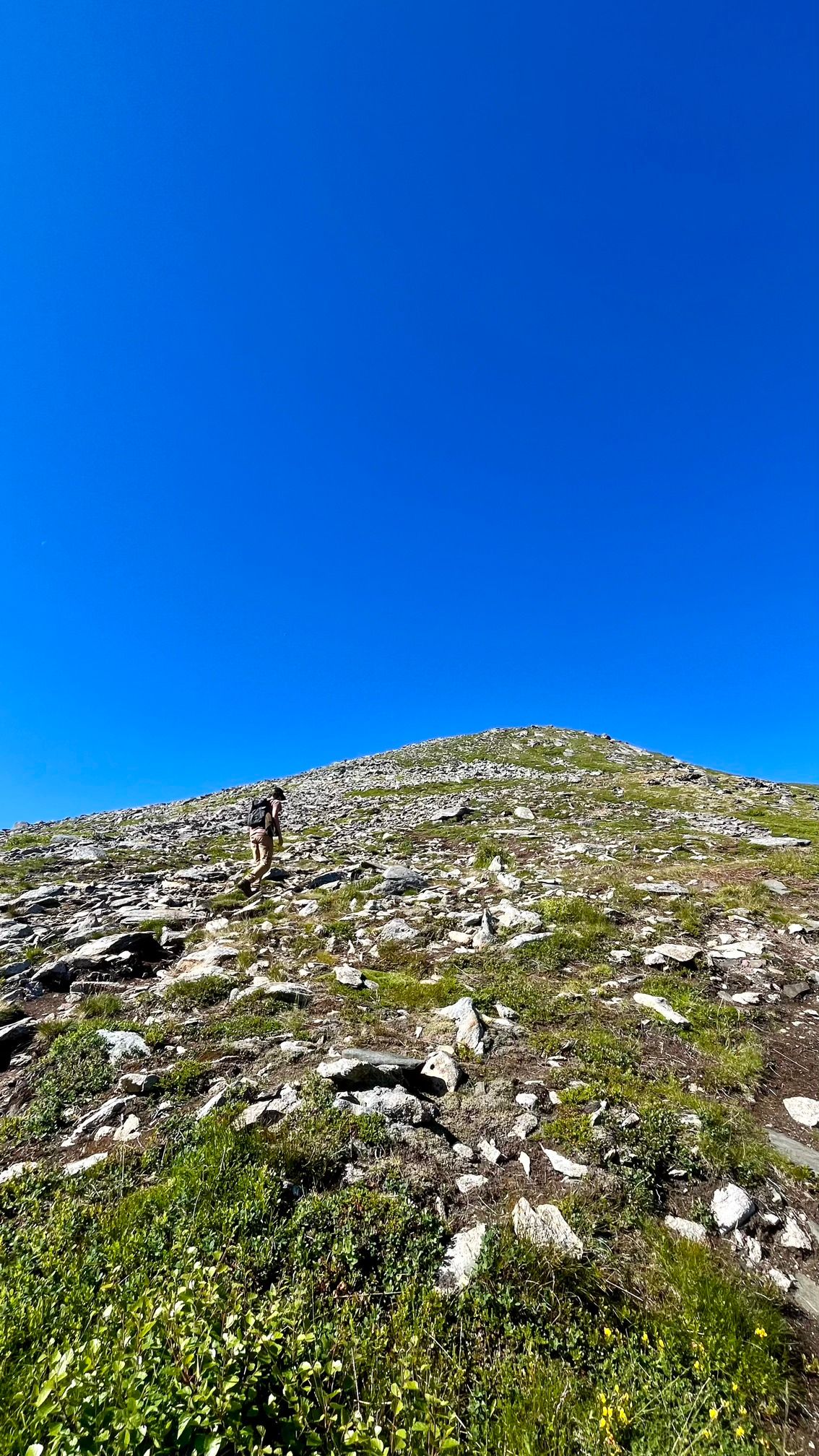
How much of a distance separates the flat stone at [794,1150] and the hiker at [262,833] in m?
14.6

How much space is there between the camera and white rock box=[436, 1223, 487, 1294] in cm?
465

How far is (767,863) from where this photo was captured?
17.8 metres

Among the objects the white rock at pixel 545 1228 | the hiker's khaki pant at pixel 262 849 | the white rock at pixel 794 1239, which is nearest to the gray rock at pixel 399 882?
the hiker's khaki pant at pixel 262 849

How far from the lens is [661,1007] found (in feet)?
30.6

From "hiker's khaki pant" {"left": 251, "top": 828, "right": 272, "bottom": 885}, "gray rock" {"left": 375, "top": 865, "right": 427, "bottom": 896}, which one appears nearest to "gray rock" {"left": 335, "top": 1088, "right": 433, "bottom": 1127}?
"gray rock" {"left": 375, "top": 865, "right": 427, "bottom": 896}

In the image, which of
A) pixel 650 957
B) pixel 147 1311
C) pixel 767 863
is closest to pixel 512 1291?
pixel 147 1311

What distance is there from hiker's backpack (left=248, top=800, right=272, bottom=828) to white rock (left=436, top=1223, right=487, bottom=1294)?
14893 mm

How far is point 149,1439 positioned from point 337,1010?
21.9 feet

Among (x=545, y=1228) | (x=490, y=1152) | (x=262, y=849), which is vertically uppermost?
(x=262, y=849)

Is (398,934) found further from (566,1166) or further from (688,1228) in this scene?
(688,1228)

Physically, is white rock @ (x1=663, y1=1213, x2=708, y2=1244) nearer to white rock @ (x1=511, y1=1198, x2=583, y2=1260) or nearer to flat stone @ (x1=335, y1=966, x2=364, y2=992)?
white rock @ (x1=511, y1=1198, x2=583, y2=1260)

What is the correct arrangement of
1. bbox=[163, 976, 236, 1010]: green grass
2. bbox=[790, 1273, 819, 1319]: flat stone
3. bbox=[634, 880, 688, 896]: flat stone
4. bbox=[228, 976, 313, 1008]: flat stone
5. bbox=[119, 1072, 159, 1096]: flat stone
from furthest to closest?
bbox=[634, 880, 688, 896]: flat stone < bbox=[163, 976, 236, 1010]: green grass < bbox=[228, 976, 313, 1008]: flat stone < bbox=[119, 1072, 159, 1096]: flat stone < bbox=[790, 1273, 819, 1319]: flat stone

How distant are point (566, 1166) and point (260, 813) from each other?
1508 centimetres

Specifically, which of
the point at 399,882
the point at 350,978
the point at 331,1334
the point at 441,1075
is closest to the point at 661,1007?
the point at 441,1075
